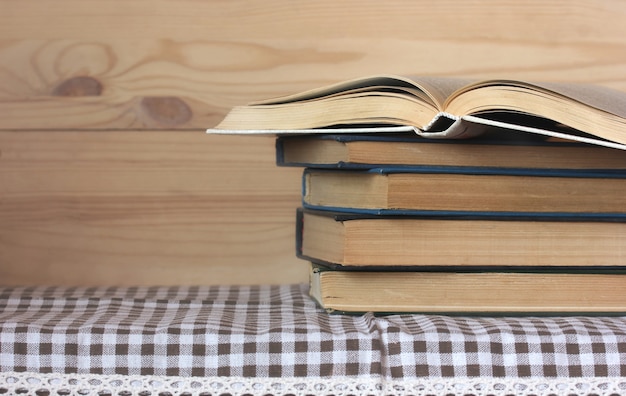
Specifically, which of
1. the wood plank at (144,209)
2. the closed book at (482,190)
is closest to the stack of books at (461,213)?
the closed book at (482,190)

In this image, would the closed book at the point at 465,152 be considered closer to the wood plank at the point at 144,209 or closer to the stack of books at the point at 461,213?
the stack of books at the point at 461,213

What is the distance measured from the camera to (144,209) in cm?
93

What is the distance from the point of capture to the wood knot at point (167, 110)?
0.93m

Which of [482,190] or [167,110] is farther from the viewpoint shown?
[167,110]

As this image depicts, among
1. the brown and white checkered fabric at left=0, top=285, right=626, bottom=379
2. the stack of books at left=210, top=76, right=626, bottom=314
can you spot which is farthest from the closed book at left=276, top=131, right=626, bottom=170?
the brown and white checkered fabric at left=0, top=285, right=626, bottom=379

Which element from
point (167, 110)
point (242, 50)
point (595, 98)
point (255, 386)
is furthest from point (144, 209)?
point (595, 98)

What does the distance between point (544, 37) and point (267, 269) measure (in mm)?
463

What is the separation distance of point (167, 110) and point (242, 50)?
12 centimetres

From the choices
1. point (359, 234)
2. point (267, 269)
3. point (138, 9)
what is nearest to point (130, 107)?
point (138, 9)

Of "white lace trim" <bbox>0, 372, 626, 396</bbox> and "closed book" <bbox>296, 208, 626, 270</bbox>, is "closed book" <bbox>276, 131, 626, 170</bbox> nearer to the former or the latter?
"closed book" <bbox>296, 208, 626, 270</bbox>

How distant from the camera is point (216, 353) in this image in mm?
595

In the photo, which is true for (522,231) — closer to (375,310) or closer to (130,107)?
(375,310)

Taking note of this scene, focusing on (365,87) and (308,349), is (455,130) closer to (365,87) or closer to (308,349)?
(365,87)

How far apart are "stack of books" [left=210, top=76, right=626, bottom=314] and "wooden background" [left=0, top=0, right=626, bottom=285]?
0.87 ft
